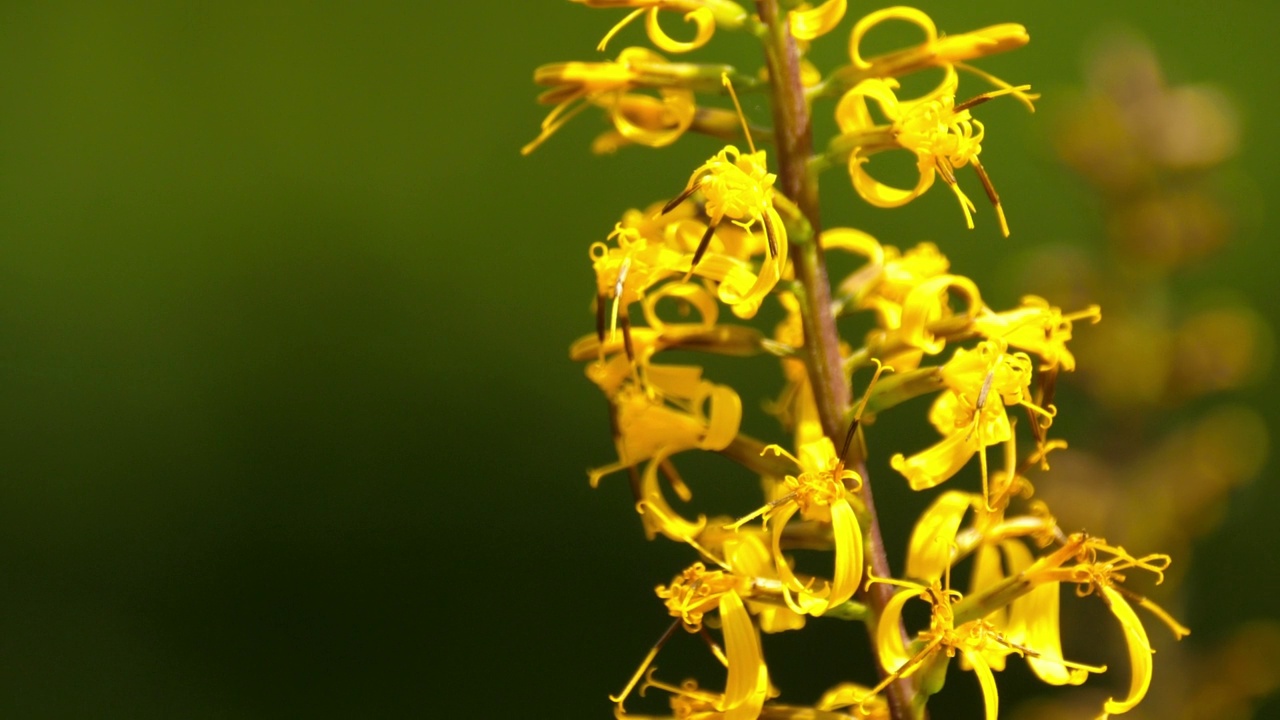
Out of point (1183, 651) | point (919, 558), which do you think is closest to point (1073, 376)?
point (1183, 651)

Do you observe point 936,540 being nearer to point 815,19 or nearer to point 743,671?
point 743,671

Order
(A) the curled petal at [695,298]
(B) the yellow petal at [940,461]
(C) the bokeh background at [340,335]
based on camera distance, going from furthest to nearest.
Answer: (C) the bokeh background at [340,335] → (A) the curled petal at [695,298] → (B) the yellow petal at [940,461]

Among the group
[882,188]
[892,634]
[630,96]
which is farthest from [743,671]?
[630,96]

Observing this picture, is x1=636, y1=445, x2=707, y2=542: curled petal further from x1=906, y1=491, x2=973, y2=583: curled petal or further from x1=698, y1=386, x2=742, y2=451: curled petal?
x1=906, y1=491, x2=973, y2=583: curled petal

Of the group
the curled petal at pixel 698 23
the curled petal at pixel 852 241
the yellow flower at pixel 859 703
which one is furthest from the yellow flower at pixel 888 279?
the yellow flower at pixel 859 703

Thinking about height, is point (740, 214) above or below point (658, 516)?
above

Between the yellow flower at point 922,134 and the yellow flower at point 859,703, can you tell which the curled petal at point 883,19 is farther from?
the yellow flower at point 859,703
